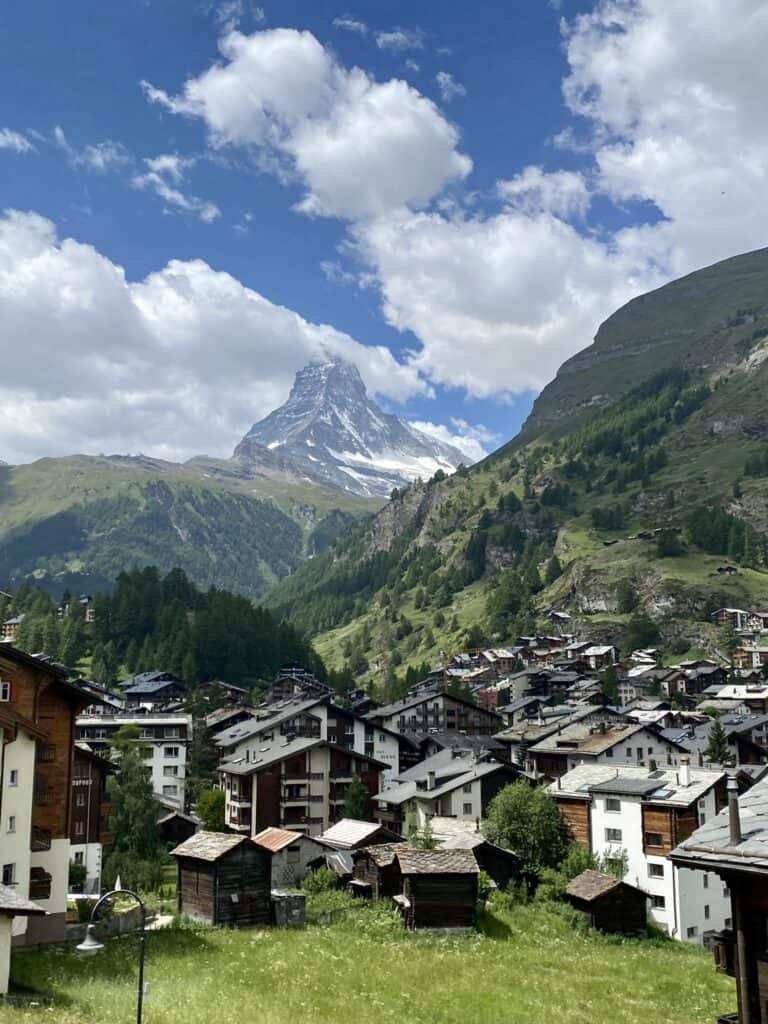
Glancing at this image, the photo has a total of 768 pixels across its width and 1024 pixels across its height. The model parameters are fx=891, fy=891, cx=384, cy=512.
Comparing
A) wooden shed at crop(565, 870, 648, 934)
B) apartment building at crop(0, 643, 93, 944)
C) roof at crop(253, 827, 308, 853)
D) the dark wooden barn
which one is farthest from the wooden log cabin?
roof at crop(253, 827, 308, 853)

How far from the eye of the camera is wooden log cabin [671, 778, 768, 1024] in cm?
1341

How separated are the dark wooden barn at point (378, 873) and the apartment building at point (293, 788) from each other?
82.5ft

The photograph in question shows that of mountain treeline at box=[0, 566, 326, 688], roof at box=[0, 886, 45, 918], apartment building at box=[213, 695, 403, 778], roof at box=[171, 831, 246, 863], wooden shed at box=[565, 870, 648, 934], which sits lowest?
wooden shed at box=[565, 870, 648, 934]

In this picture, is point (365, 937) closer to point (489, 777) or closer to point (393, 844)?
point (393, 844)

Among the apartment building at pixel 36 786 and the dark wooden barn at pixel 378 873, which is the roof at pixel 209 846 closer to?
the apartment building at pixel 36 786

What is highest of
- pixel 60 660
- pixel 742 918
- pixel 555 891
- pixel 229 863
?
pixel 60 660

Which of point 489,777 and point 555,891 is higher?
point 489,777

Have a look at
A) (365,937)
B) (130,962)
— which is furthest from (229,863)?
(130,962)

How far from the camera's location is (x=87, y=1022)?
2662 centimetres

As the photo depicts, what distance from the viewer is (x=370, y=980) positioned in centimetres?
3641

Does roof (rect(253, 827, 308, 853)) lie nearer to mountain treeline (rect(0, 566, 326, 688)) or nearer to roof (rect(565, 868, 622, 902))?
roof (rect(565, 868, 622, 902))

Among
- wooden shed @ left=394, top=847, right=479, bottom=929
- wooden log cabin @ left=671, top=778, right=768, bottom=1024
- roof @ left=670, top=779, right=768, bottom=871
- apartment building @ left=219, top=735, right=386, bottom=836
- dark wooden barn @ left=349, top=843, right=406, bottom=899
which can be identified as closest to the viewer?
roof @ left=670, top=779, right=768, bottom=871

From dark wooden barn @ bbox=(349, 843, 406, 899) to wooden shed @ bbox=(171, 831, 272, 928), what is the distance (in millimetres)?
8100

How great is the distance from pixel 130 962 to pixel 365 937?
13.6 m
